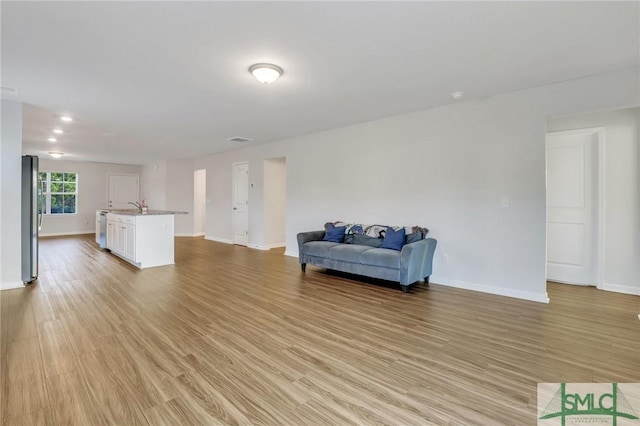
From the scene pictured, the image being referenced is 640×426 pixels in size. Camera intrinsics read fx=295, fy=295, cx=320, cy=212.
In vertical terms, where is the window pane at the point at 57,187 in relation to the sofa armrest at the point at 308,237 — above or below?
above

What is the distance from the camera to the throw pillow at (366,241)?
4.75m

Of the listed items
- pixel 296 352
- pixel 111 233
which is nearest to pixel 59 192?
pixel 111 233

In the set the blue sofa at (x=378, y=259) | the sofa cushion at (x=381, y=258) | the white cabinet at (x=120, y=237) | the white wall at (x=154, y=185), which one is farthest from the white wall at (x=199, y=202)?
the sofa cushion at (x=381, y=258)

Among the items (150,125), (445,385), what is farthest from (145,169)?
(445,385)

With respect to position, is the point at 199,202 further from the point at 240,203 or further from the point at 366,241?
the point at 366,241

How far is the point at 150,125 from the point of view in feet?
17.6

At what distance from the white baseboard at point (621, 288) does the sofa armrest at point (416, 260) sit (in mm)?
2283

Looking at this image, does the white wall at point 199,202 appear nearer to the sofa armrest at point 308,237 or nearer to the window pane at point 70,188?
the window pane at point 70,188

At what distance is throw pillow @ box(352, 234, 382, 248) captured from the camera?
475cm

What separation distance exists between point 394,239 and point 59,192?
1141 cm

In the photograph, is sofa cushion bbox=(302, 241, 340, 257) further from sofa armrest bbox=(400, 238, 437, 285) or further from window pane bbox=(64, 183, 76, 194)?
window pane bbox=(64, 183, 76, 194)

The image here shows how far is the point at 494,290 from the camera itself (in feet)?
12.7

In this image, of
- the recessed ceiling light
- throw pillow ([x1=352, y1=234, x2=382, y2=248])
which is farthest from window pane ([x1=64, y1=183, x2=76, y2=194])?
throw pillow ([x1=352, y1=234, x2=382, y2=248])

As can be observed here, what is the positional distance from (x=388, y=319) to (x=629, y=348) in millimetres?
1931
